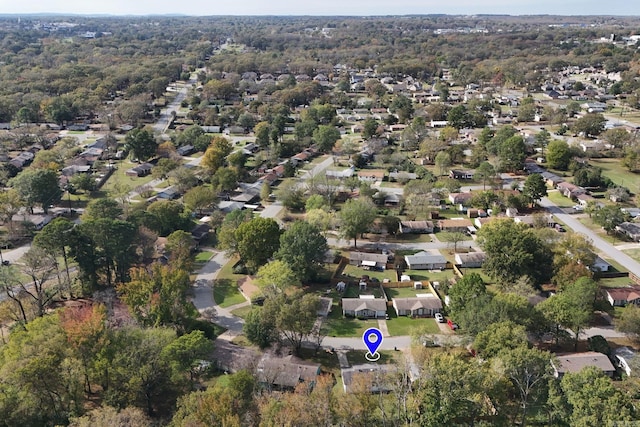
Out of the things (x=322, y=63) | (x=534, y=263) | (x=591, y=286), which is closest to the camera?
(x=591, y=286)

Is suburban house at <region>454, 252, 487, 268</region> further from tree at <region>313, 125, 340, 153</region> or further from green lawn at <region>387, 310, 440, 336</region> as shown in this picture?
tree at <region>313, 125, 340, 153</region>

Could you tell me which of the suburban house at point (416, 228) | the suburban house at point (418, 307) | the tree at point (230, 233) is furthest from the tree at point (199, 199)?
the suburban house at point (418, 307)

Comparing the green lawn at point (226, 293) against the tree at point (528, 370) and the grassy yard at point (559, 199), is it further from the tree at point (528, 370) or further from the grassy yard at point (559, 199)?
the grassy yard at point (559, 199)

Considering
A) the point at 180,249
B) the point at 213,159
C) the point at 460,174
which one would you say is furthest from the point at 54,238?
the point at 460,174

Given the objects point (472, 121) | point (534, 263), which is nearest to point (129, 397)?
point (534, 263)

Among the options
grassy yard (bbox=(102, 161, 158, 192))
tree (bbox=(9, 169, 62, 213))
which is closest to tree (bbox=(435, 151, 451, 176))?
grassy yard (bbox=(102, 161, 158, 192))

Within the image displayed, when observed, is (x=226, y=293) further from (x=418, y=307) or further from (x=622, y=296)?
(x=622, y=296)

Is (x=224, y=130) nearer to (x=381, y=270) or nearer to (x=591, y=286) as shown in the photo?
(x=381, y=270)
